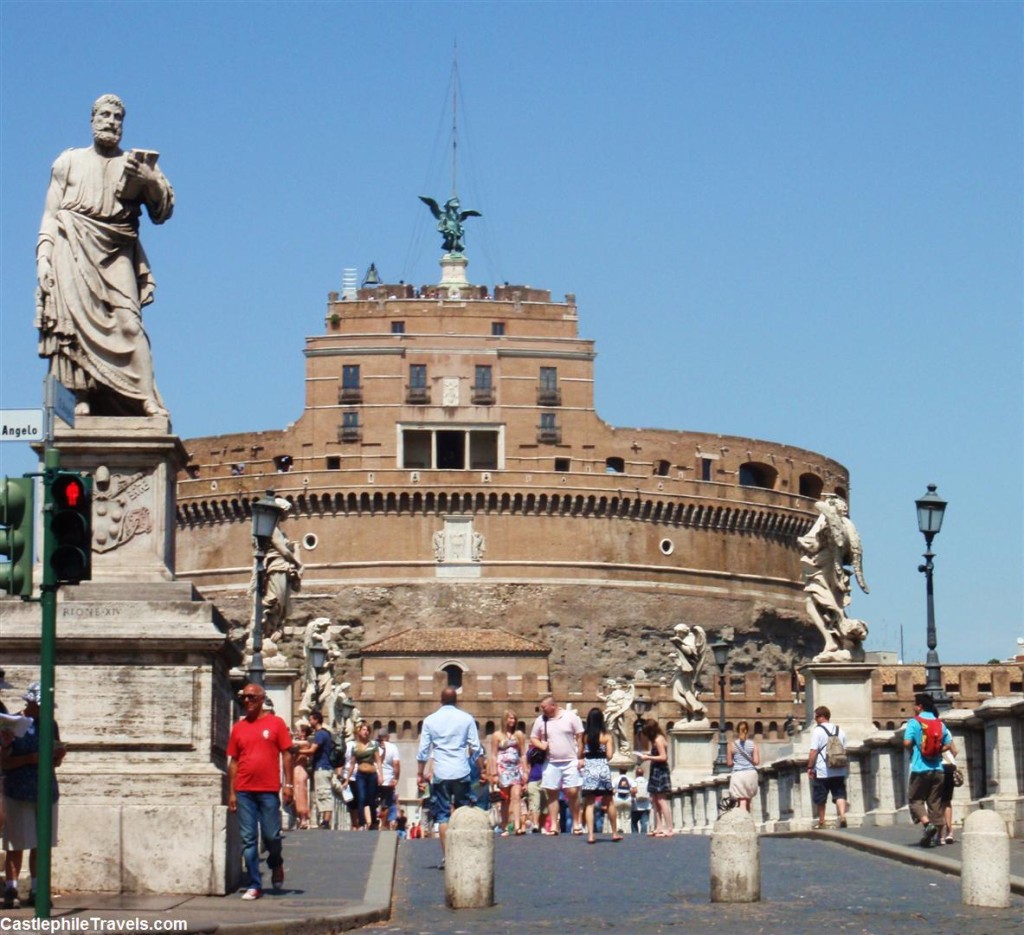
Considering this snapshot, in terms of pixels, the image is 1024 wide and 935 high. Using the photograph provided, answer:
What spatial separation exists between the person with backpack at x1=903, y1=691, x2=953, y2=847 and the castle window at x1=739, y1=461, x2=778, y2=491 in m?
77.5

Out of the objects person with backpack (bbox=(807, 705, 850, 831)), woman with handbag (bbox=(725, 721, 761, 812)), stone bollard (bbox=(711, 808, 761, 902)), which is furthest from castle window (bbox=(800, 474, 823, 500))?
stone bollard (bbox=(711, 808, 761, 902))

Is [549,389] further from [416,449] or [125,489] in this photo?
[125,489]

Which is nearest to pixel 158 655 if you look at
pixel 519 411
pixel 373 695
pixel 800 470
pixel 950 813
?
pixel 950 813

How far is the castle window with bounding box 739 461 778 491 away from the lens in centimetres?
9481

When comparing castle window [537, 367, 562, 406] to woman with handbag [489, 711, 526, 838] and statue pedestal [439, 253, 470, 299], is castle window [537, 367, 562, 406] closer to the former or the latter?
statue pedestal [439, 253, 470, 299]

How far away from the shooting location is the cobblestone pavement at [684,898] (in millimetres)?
11633

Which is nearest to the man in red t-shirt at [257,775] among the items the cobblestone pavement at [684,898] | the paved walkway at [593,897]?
the paved walkway at [593,897]

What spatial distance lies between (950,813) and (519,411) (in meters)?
71.7

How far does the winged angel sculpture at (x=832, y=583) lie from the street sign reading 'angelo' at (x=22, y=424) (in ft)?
46.0

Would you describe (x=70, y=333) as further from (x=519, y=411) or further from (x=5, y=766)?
(x=519, y=411)

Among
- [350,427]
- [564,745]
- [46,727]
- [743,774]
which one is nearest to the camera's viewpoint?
[46,727]

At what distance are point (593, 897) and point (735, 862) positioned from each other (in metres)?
1.14

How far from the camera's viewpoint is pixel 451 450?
293 ft

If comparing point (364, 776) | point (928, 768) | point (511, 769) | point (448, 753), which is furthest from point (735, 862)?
point (364, 776)
